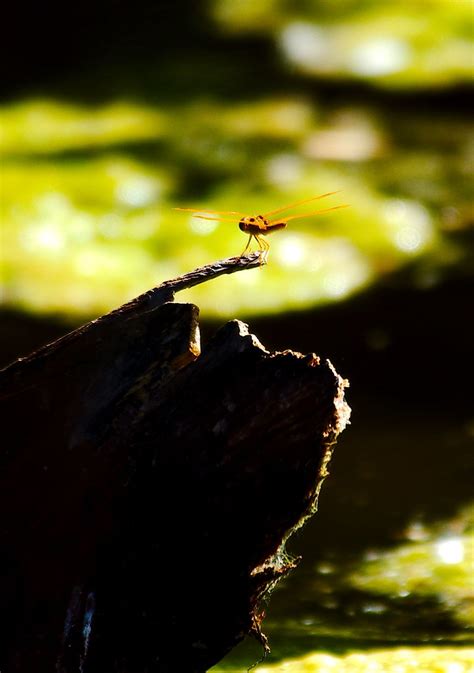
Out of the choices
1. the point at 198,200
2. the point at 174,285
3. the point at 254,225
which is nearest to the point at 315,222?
the point at 198,200

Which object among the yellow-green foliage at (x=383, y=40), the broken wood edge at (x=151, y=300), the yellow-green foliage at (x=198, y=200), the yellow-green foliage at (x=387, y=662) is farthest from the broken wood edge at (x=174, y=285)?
the yellow-green foliage at (x=383, y=40)

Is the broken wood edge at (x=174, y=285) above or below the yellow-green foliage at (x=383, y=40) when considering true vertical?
below

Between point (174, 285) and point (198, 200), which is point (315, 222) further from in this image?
point (174, 285)

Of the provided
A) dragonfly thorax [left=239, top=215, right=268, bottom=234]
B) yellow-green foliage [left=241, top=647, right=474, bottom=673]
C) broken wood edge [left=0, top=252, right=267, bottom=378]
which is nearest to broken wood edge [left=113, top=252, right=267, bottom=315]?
broken wood edge [left=0, top=252, right=267, bottom=378]

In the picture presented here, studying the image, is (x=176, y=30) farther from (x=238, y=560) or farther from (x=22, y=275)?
(x=238, y=560)

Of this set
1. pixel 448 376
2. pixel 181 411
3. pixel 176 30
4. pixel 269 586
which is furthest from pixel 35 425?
pixel 176 30

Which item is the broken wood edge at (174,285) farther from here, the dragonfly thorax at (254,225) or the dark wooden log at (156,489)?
the dragonfly thorax at (254,225)
